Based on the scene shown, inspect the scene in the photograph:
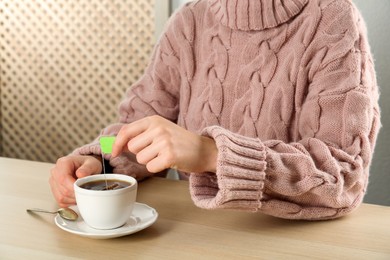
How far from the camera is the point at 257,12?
1.18 meters

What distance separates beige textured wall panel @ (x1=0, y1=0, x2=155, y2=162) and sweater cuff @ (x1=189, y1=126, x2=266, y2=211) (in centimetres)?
202

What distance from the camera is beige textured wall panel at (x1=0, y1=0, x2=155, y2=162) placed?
2902 millimetres

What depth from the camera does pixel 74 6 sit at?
300 centimetres

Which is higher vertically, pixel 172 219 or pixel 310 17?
pixel 310 17

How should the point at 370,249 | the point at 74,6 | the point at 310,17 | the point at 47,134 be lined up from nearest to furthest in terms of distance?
the point at 370,249
the point at 310,17
the point at 74,6
the point at 47,134

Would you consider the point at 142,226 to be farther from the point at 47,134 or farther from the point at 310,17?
the point at 47,134

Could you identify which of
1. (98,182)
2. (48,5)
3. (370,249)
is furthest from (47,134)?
(370,249)

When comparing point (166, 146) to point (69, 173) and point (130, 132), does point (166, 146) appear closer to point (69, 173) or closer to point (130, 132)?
point (130, 132)

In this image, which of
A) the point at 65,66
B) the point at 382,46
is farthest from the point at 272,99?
the point at 65,66

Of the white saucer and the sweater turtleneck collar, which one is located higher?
the sweater turtleneck collar

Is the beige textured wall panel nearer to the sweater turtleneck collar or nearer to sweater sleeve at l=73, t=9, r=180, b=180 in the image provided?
sweater sleeve at l=73, t=9, r=180, b=180

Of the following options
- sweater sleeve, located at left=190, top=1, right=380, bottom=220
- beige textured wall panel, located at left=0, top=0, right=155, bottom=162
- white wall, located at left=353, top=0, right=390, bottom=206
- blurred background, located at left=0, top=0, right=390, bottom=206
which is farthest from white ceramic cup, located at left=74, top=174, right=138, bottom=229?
beige textured wall panel, located at left=0, top=0, right=155, bottom=162

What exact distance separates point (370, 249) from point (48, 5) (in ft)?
8.46

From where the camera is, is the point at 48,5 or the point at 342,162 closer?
the point at 342,162
